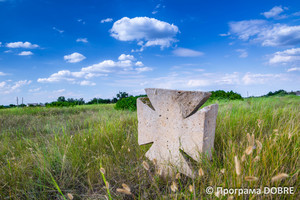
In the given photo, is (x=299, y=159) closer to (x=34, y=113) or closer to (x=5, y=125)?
(x=5, y=125)

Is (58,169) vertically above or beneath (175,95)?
Result: beneath

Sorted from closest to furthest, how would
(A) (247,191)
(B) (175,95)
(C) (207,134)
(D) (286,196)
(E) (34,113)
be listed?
(A) (247,191) < (D) (286,196) < (C) (207,134) < (B) (175,95) < (E) (34,113)

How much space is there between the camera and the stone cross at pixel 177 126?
2.16m

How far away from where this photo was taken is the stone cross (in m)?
2.16

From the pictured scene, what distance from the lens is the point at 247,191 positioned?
1405 millimetres

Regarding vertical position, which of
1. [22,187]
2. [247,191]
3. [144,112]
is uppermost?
[144,112]

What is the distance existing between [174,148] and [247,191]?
1.09 metres

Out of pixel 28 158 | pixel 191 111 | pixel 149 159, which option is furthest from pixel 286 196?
pixel 28 158

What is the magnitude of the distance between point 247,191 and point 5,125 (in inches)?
319

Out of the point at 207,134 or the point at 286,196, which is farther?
the point at 207,134

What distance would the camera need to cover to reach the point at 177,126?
2359 millimetres

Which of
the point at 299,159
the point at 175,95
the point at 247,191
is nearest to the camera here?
the point at 247,191

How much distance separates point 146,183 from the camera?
2262 millimetres

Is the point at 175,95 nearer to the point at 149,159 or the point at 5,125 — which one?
the point at 149,159
